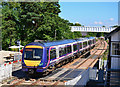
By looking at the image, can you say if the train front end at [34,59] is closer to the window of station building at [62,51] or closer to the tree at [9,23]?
the window of station building at [62,51]

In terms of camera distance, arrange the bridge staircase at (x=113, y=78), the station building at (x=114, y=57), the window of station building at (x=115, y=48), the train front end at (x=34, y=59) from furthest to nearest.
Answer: the train front end at (x=34, y=59) < the window of station building at (x=115, y=48) < the station building at (x=114, y=57) < the bridge staircase at (x=113, y=78)

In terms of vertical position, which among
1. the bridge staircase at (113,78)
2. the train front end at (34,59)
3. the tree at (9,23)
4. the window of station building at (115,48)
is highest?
the tree at (9,23)

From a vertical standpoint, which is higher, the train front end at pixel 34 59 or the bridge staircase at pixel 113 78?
the train front end at pixel 34 59

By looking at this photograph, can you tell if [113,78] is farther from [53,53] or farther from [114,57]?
[53,53]

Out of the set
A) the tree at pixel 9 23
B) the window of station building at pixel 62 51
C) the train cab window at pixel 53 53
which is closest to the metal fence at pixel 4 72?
the train cab window at pixel 53 53

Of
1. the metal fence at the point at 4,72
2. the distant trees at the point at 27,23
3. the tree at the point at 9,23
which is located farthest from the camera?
the tree at the point at 9,23

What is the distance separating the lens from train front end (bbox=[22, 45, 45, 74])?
54.0 feet

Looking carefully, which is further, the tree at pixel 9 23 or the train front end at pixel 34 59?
the tree at pixel 9 23

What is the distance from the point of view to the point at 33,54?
16.7 m

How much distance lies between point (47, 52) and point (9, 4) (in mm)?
26473

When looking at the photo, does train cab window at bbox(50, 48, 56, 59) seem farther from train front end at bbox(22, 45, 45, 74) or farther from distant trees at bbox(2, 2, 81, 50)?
distant trees at bbox(2, 2, 81, 50)

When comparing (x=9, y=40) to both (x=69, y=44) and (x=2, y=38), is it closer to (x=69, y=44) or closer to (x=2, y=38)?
(x=2, y=38)

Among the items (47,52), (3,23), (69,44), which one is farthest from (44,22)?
(47,52)

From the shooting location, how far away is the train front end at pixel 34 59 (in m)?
16.5
